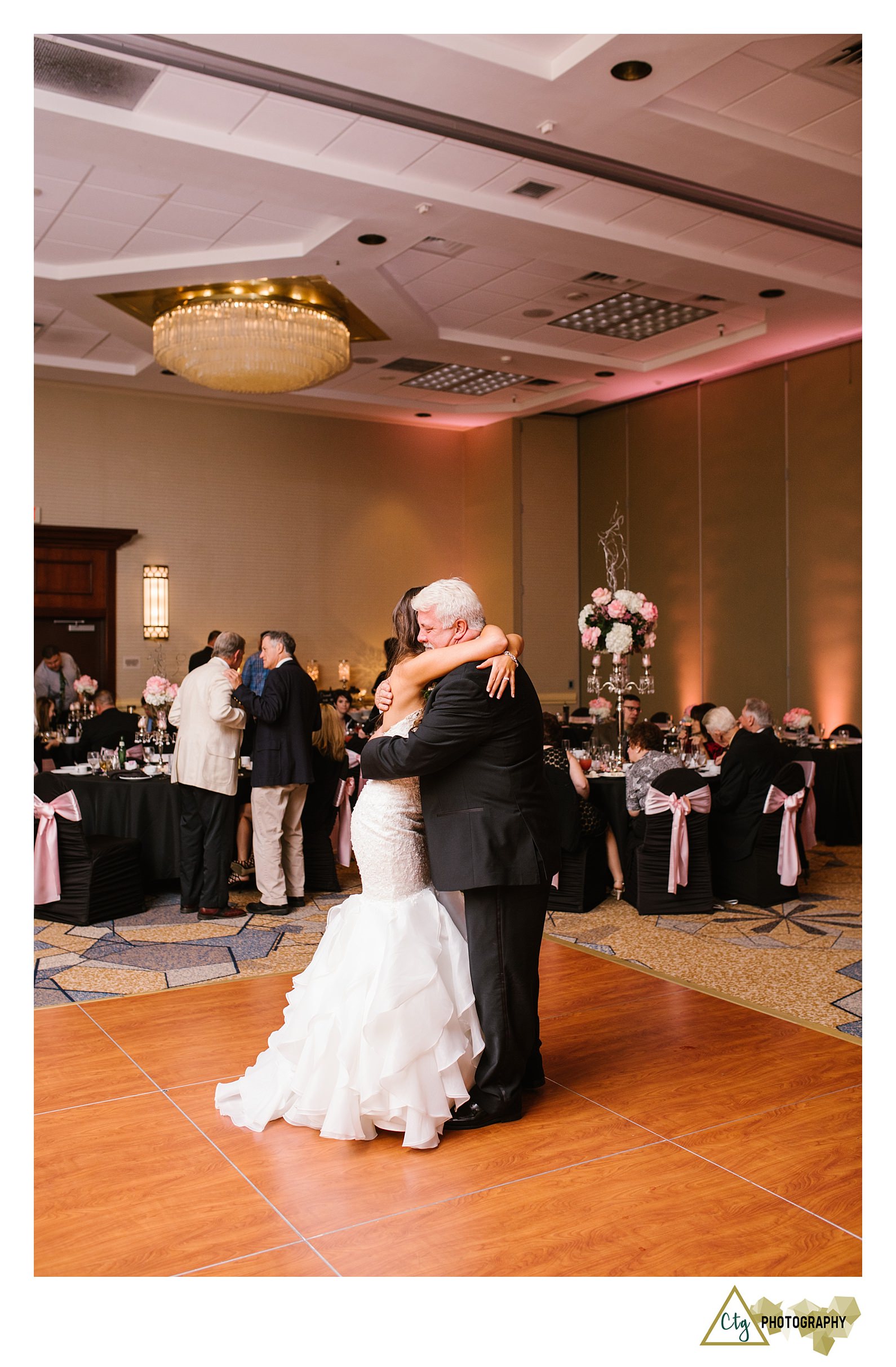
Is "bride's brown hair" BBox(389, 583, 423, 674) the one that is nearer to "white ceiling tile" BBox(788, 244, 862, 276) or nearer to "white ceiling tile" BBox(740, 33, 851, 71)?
"white ceiling tile" BBox(740, 33, 851, 71)

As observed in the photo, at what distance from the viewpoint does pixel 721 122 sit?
6.60 metres

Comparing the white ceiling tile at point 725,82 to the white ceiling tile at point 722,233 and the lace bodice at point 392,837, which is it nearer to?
the white ceiling tile at point 722,233

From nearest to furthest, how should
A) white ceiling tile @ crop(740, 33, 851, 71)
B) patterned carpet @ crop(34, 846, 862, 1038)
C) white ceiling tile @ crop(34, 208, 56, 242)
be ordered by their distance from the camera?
patterned carpet @ crop(34, 846, 862, 1038), white ceiling tile @ crop(740, 33, 851, 71), white ceiling tile @ crop(34, 208, 56, 242)

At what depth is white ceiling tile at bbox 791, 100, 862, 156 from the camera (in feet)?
21.7

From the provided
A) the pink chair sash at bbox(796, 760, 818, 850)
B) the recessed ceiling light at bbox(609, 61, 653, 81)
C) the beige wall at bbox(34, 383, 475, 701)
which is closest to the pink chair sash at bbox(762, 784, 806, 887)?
the pink chair sash at bbox(796, 760, 818, 850)

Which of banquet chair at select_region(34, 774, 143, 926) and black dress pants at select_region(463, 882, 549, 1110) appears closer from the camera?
black dress pants at select_region(463, 882, 549, 1110)

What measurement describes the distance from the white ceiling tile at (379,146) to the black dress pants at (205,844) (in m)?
4.06

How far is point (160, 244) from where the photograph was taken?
8641 mm

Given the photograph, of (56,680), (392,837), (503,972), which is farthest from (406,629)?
(56,680)

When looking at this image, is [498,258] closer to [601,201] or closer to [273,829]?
[601,201]

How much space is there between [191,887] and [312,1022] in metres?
3.24

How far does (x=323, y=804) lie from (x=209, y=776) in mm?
1193

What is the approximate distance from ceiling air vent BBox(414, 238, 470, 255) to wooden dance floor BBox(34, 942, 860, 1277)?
6398mm
